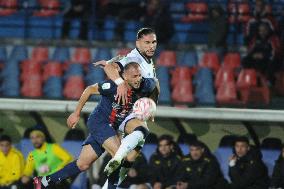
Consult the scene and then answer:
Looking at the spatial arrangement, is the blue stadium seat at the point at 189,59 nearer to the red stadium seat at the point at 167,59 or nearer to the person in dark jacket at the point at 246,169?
the red stadium seat at the point at 167,59

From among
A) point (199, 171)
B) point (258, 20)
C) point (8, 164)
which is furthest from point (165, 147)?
point (258, 20)

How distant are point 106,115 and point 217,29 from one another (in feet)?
17.5

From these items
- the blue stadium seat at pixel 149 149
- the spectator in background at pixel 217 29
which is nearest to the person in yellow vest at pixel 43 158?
the blue stadium seat at pixel 149 149

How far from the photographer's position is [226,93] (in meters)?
13.0

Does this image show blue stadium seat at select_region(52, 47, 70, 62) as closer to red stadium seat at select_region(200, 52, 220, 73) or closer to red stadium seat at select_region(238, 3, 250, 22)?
red stadium seat at select_region(200, 52, 220, 73)

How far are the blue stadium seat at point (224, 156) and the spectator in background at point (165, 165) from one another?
0.75 m

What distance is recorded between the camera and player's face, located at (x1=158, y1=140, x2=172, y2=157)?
11.4 metres

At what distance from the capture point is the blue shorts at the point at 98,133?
29.0ft

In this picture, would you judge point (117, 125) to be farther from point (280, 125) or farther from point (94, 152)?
point (280, 125)

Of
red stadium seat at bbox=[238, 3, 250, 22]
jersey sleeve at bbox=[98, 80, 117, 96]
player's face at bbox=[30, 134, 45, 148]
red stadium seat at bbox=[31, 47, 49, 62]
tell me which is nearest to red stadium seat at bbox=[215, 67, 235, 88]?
red stadium seat at bbox=[238, 3, 250, 22]

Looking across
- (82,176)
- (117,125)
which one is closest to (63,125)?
(82,176)

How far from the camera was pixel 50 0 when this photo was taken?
15711 millimetres

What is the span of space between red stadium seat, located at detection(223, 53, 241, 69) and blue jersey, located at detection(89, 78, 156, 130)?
15.9 ft

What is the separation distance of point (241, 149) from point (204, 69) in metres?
2.43
